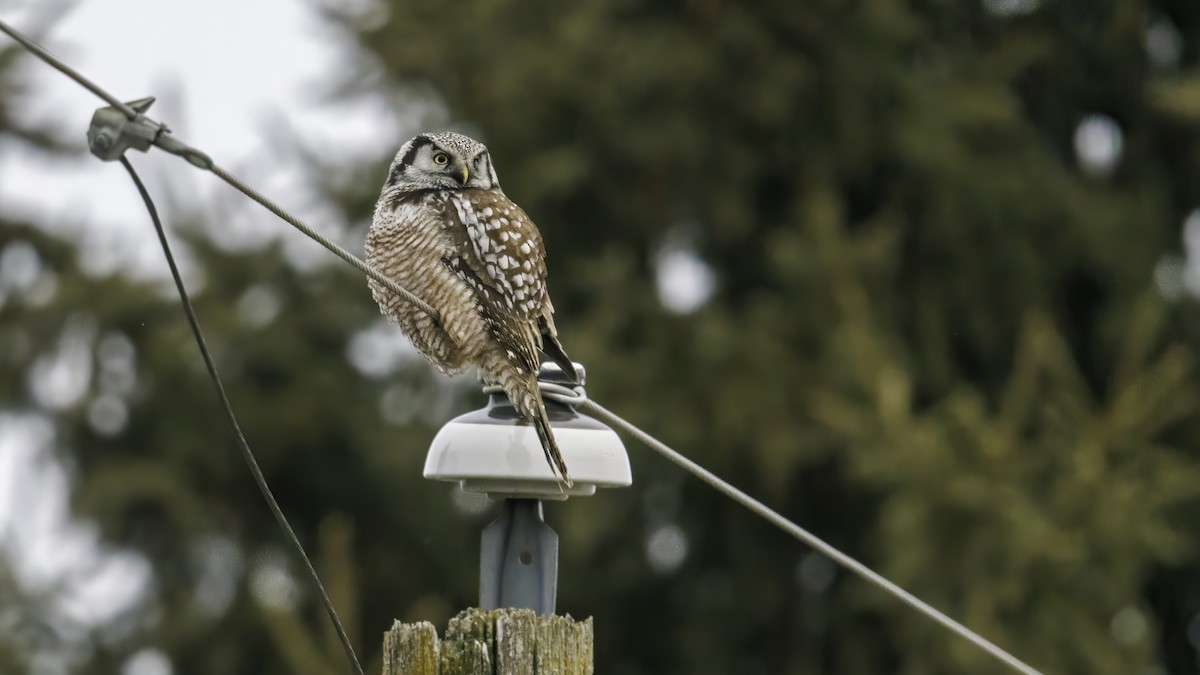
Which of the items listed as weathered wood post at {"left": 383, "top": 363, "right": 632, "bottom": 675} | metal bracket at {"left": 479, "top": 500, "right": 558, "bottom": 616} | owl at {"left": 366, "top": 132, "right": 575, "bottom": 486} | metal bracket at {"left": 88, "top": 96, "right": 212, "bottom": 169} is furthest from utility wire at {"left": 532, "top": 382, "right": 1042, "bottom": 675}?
metal bracket at {"left": 88, "top": 96, "right": 212, "bottom": 169}

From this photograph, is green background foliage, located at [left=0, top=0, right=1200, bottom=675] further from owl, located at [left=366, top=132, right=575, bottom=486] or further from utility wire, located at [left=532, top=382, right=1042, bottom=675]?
utility wire, located at [left=532, top=382, right=1042, bottom=675]

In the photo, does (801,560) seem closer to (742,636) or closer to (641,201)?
(742,636)

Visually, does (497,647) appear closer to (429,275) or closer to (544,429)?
(544,429)

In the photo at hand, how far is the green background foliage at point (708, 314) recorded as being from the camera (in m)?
9.79

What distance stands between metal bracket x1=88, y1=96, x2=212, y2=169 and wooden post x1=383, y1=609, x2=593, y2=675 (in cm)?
93

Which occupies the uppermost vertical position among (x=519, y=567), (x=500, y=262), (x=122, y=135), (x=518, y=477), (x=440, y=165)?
(x=440, y=165)

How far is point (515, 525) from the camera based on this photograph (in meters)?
3.47

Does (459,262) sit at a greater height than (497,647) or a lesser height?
greater

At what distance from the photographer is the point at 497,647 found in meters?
2.94

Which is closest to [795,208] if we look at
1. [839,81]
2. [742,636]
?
[839,81]

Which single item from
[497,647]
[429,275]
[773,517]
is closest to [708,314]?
[429,275]

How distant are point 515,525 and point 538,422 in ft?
0.72

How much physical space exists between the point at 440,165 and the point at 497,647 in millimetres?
2079

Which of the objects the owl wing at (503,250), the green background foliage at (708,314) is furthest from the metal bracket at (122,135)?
the green background foliage at (708,314)
